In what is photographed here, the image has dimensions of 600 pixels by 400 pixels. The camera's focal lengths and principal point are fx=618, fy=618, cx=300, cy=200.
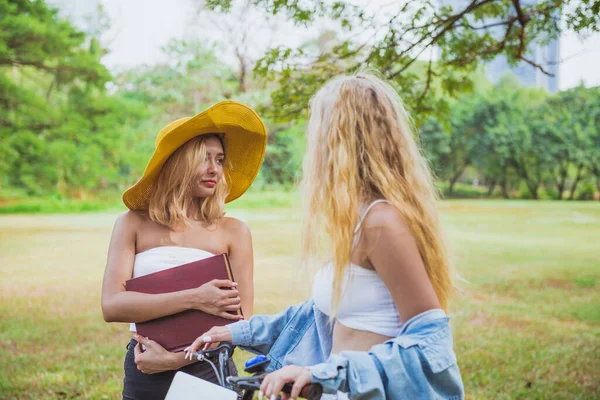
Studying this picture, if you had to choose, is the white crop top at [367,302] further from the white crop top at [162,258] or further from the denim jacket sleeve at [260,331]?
the white crop top at [162,258]

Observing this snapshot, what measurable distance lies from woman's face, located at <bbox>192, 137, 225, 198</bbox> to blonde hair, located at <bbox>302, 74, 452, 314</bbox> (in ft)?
2.73

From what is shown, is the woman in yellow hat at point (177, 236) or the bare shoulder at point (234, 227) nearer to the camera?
the woman in yellow hat at point (177, 236)

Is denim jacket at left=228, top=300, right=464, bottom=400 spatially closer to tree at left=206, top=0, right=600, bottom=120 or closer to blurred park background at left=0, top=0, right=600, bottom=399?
blurred park background at left=0, top=0, right=600, bottom=399

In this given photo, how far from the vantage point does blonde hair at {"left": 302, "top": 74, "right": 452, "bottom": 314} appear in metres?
1.60

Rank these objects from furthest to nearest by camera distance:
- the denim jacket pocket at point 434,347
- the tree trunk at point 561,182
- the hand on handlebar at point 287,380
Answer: the tree trunk at point 561,182, the denim jacket pocket at point 434,347, the hand on handlebar at point 287,380

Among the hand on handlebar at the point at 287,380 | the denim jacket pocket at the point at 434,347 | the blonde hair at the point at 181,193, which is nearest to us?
Answer: the hand on handlebar at the point at 287,380

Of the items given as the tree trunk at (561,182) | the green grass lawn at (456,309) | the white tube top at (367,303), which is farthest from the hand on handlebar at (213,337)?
the tree trunk at (561,182)

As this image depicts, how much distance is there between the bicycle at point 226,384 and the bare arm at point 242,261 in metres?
0.52

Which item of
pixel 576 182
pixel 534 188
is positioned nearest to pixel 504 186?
pixel 534 188

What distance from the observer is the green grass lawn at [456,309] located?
5359 millimetres

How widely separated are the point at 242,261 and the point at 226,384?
0.80 m

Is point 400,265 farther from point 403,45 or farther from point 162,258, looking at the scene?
point 403,45

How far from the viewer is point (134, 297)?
221 cm

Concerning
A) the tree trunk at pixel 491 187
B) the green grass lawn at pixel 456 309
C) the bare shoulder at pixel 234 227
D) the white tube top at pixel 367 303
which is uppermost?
the bare shoulder at pixel 234 227
